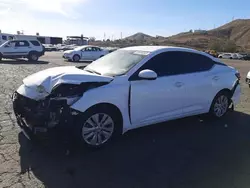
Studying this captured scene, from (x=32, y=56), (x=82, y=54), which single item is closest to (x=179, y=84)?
(x=32, y=56)

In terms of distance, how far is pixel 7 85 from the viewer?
10.0 m

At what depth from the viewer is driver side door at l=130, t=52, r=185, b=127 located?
477 cm

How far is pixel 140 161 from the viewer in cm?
415

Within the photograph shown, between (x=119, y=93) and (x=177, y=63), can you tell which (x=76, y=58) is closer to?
(x=177, y=63)

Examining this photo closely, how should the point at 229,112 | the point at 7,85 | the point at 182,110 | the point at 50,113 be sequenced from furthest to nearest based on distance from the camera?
the point at 7,85 < the point at 229,112 < the point at 182,110 < the point at 50,113

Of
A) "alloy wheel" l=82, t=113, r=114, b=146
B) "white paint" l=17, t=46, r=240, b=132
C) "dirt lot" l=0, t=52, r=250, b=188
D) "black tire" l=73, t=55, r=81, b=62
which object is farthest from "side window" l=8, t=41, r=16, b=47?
"alloy wheel" l=82, t=113, r=114, b=146

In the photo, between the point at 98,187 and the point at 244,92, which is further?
the point at 244,92

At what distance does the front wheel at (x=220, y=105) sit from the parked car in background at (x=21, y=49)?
19.2 meters

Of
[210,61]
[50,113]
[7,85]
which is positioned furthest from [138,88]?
[7,85]

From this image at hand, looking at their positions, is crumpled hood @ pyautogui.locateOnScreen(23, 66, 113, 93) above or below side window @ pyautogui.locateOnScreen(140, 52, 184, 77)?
below

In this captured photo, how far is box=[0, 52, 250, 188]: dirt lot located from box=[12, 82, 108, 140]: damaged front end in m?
0.33

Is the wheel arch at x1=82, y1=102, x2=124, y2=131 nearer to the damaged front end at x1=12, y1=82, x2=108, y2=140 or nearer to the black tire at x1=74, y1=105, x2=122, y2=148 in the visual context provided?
the black tire at x1=74, y1=105, x2=122, y2=148

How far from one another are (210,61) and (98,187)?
3.98m

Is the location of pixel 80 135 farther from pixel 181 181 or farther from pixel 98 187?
pixel 181 181
